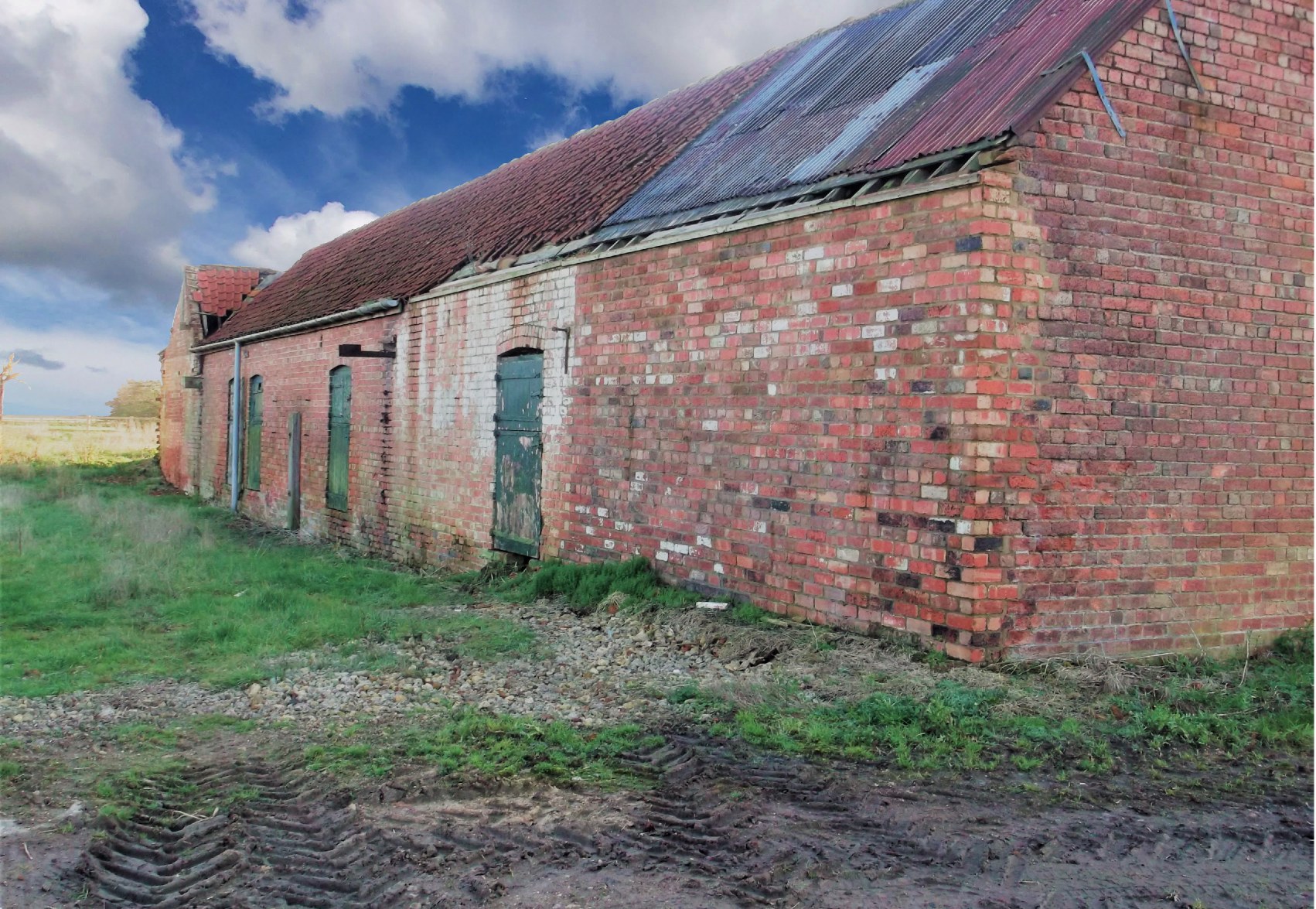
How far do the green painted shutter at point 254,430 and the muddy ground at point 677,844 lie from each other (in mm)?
14167

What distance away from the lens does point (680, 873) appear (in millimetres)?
3174

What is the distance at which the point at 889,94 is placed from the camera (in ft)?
24.1

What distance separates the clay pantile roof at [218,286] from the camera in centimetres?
2148

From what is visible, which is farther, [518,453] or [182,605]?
[518,453]

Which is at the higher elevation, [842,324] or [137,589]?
[842,324]

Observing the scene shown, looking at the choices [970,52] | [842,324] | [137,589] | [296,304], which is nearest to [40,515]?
[296,304]

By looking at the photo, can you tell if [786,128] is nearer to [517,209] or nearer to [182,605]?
[517,209]

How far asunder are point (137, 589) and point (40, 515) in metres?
7.95

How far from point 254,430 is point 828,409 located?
14.4 meters

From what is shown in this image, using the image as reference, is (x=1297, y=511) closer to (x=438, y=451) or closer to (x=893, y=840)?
(x=893, y=840)

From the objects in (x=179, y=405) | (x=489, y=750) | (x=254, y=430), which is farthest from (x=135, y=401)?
(x=489, y=750)

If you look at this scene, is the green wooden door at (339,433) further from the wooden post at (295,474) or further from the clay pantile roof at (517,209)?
the wooden post at (295,474)

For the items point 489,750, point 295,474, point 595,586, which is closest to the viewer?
point 489,750

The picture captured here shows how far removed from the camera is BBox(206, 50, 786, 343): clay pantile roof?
32.6 feet
